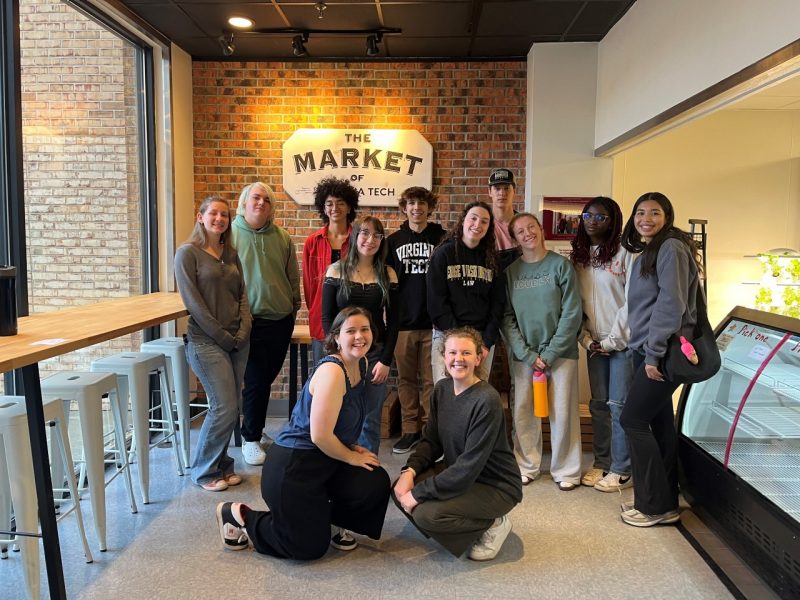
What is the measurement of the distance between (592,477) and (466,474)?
128cm

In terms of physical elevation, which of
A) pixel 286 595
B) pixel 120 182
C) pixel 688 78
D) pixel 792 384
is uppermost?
pixel 688 78

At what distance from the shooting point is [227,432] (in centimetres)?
329

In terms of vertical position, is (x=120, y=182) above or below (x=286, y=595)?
above

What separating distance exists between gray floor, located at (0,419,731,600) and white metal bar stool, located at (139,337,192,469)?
23.5 inches

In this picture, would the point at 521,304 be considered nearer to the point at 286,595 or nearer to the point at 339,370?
the point at 339,370

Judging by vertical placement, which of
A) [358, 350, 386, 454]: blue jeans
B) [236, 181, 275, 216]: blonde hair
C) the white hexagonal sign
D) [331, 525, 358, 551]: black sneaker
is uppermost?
the white hexagonal sign

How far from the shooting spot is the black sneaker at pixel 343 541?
2.67 metres

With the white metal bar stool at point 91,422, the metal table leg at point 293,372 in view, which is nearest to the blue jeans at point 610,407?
the metal table leg at point 293,372

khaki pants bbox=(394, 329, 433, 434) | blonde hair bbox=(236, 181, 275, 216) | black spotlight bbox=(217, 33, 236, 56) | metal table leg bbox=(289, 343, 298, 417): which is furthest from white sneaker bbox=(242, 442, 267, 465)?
black spotlight bbox=(217, 33, 236, 56)

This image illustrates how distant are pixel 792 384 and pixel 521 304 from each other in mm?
1351

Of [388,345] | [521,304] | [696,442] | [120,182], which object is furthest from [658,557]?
[120,182]

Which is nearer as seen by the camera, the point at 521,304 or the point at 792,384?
the point at 792,384

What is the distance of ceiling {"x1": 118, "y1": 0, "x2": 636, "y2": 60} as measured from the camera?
3783 millimetres

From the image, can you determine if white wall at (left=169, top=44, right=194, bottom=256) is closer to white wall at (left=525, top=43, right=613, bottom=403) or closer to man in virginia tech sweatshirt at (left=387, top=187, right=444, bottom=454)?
man in virginia tech sweatshirt at (left=387, top=187, right=444, bottom=454)
